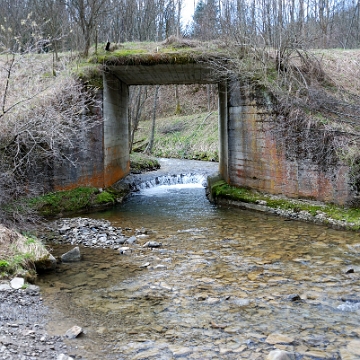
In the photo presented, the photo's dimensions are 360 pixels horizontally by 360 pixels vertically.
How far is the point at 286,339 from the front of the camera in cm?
431

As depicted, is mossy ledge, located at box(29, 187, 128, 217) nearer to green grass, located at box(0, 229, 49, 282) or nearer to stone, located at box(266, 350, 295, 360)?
green grass, located at box(0, 229, 49, 282)

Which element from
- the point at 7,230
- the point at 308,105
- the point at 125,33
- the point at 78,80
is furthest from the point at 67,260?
the point at 125,33

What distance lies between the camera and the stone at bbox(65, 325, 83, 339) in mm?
4334

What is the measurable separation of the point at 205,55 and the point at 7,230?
25.8ft

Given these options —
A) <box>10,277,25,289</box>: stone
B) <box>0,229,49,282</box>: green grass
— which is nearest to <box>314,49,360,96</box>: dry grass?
<box>0,229,49,282</box>: green grass

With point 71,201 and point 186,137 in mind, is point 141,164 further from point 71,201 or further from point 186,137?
point 71,201

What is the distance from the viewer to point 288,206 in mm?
10445

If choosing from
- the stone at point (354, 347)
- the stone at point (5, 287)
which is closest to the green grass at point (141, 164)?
the stone at point (5, 287)

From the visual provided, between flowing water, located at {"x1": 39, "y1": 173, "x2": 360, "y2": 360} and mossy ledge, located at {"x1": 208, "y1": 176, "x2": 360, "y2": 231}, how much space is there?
39 cm

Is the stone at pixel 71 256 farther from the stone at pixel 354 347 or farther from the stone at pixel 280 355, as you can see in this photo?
the stone at pixel 354 347

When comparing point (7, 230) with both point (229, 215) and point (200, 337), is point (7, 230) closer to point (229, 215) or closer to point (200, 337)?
point (200, 337)

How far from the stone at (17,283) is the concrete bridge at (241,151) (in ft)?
19.6

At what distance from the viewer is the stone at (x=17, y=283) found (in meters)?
5.47

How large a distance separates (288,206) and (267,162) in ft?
5.03
